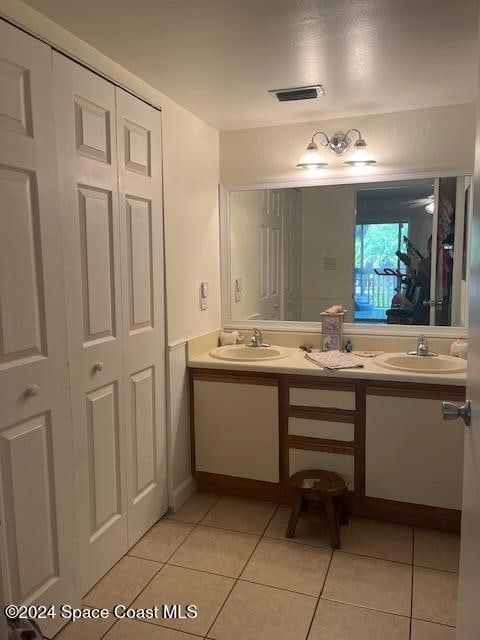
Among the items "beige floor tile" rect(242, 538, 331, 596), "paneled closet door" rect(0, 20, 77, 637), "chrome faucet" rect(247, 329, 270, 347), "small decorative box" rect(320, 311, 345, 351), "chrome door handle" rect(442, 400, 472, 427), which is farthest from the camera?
"chrome faucet" rect(247, 329, 270, 347)

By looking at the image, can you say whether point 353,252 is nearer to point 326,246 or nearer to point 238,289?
point 326,246

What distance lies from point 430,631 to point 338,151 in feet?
7.66

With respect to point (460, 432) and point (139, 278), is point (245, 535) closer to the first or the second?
point (460, 432)

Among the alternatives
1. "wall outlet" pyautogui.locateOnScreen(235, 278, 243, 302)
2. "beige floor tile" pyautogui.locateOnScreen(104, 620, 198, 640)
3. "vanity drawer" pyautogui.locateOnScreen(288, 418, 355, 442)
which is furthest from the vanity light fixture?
"beige floor tile" pyautogui.locateOnScreen(104, 620, 198, 640)

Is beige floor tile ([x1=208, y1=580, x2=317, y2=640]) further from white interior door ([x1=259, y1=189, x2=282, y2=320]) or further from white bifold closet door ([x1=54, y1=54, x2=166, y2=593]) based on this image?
white interior door ([x1=259, y1=189, x2=282, y2=320])

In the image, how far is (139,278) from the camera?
2.27m

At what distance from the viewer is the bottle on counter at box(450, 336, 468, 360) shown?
2613mm

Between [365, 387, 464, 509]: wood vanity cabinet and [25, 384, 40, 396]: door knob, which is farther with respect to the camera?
[365, 387, 464, 509]: wood vanity cabinet

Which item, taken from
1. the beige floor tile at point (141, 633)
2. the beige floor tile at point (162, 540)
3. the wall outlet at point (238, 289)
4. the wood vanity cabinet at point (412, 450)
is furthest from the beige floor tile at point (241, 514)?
the wall outlet at point (238, 289)

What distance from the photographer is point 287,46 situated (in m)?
1.89

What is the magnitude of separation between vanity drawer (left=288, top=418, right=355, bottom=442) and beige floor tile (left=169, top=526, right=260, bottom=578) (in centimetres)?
56

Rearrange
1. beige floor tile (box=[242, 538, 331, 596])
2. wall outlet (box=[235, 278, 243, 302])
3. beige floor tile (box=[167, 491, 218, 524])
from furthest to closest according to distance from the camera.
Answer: wall outlet (box=[235, 278, 243, 302]) < beige floor tile (box=[167, 491, 218, 524]) < beige floor tile (box=[242, 538, 331, 596])

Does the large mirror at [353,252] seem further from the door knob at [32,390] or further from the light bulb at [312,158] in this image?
the door knob at [32,390]

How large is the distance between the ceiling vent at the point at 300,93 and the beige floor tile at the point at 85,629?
2370 mm
